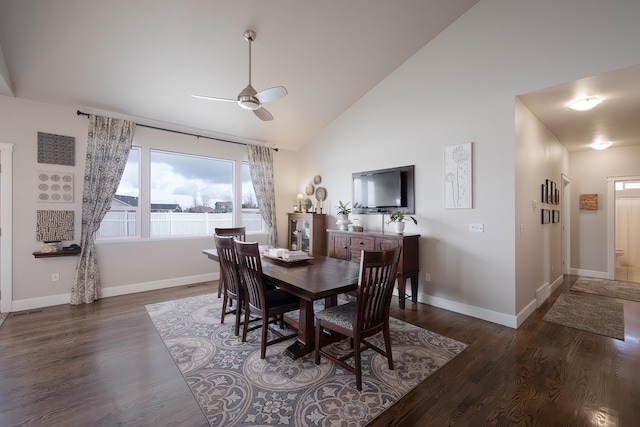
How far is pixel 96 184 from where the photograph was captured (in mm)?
4004

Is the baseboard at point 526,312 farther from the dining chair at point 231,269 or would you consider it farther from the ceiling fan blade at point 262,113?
the ceiling fan blade at point 262,113

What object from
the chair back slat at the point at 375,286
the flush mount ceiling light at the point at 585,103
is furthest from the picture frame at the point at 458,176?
the chair back slat at the point at 375,286

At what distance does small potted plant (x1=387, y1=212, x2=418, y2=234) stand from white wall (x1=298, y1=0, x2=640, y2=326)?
0.15m

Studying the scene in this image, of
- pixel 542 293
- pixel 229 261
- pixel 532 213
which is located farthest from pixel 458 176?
pixel 229 261

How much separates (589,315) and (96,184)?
6.82 meters

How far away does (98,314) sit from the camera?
3.46m

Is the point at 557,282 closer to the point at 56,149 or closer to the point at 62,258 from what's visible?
the point at 62,258

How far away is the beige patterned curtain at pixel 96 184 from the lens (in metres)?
3.90

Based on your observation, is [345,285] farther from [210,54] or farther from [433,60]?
[433,60]

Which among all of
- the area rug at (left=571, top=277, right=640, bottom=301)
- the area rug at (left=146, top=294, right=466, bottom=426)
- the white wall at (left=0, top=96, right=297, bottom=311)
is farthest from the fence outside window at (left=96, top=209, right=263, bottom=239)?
the area rug at (left=571, top=277, right=640, bottom=301)

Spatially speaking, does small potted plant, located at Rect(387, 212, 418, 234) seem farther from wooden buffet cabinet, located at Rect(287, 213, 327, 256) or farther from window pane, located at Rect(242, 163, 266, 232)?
window pane, located at Rect(242, 163, 266, 232)

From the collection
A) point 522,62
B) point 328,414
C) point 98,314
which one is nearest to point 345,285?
point 328,414

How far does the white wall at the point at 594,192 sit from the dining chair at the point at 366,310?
5.80 m

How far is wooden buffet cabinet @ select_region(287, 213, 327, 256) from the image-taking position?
5312 mm
